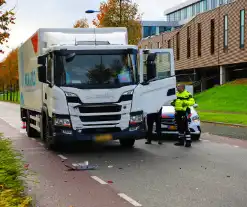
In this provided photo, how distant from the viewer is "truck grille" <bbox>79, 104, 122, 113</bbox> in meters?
11.5

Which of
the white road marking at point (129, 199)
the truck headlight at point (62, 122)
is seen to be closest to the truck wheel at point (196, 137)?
the truck headlight at point (62, 122)

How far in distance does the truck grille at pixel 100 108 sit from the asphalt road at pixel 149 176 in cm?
113

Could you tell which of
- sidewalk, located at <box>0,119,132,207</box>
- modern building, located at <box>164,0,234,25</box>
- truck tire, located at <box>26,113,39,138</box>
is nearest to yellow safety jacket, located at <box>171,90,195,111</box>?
sidewalk, located at <box>0,119,132,207</box>

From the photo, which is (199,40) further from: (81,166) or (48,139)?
(81,166)

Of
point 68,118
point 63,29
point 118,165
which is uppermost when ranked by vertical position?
point 63,29

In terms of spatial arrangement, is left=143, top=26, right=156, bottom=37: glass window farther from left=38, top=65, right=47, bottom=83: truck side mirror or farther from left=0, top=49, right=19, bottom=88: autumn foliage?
left=38, top=65, right=47, bottom=83: truck side mirror

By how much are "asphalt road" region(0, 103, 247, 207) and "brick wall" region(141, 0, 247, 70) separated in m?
39.4

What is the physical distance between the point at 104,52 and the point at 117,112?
1.55 m

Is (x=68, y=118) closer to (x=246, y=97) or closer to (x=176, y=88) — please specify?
(x=176, y=88)

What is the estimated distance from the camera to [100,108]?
11562mm

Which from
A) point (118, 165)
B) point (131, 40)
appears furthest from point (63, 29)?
point (131, 40)

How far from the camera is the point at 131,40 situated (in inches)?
1687

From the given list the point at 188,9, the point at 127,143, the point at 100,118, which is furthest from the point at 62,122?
the point at 188,9

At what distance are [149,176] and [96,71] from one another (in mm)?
3860
